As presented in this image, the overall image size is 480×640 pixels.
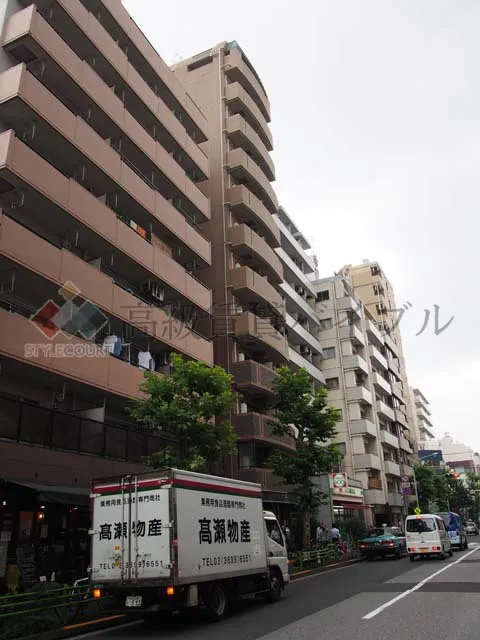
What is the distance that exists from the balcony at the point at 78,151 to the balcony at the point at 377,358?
105 feet

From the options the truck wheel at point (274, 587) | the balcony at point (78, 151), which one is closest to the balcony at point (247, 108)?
the balcony at point (78, 151)

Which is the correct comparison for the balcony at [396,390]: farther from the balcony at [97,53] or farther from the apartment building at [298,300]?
the balcony at [97,53]

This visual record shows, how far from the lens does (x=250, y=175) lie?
32969mm

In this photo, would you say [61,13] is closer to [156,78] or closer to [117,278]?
[156,78]

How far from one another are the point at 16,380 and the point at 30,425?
1806 mm

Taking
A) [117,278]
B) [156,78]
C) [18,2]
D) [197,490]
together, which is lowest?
[197,490]

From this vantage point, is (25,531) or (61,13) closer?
(25,531)

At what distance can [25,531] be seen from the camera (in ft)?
48.5

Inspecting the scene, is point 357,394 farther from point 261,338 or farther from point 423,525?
point 423,525

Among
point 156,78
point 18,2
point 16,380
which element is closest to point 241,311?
point 156,78

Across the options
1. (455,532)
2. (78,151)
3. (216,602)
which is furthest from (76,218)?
(455,532)

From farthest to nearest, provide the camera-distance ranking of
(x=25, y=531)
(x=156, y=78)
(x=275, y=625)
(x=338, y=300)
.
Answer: (x=338, y=300) → (x=156, y=78) → (x=25, y=531) → (x=275, y=625)

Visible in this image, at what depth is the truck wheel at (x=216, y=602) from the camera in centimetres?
1028

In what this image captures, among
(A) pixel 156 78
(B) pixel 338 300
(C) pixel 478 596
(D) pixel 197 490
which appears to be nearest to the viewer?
(D) pixel 197 490
